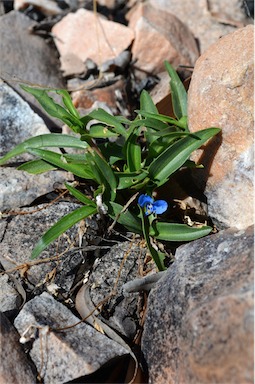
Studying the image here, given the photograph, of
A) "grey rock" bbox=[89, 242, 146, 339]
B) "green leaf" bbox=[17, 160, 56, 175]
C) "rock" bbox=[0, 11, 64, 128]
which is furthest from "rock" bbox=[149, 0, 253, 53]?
"grey rock" bbox=[89, 242, 146, 339]

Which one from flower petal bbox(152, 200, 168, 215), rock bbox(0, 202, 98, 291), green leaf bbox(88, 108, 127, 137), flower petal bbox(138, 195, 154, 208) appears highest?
green leaf bbox(88, 108, 127, 137)

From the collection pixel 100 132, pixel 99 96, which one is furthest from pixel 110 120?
pixel 99 96

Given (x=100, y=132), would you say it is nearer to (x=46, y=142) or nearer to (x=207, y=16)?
(x=46, y=142)

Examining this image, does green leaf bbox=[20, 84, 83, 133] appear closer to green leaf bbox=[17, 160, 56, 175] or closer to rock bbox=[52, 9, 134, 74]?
green leaf bbox=[17, 160, 56, 175]

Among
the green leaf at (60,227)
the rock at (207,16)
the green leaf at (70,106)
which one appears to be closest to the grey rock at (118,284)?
the green leaf at (60,227)

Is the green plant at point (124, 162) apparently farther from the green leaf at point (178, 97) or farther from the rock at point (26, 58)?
the rock at point (26, 58)

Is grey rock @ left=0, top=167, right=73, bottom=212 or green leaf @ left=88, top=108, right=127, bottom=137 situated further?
grey rock @ left=0, top=167, right=73, bottom=212

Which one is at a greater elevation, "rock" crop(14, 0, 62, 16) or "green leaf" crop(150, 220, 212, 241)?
"rock" crop(14, 0, 62, 16)

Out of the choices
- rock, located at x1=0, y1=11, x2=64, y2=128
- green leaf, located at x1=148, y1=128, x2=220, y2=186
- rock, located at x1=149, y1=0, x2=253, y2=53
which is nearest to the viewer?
green leaf, located at x1=148, y1=128, x2=220, y2=186
